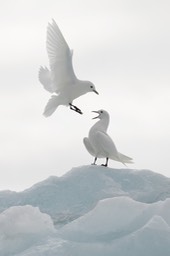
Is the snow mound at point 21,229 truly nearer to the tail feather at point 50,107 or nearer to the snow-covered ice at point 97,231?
the snow-covered ice at point 97,231

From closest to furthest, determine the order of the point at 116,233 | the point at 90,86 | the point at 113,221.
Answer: the point at 116,233 → the point at 113,221 → the point at 90,86

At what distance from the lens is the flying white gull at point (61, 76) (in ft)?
49.5

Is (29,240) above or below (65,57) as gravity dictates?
below

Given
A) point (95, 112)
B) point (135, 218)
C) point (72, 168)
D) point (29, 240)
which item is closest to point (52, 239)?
point (29, 240)

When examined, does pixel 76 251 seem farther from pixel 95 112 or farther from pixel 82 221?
pixel 95 112

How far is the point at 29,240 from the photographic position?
33.6 feet

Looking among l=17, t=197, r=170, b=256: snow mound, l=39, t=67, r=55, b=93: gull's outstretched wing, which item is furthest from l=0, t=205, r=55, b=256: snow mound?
l=39, t=67, r=55, b=93: gull's outstretched wing

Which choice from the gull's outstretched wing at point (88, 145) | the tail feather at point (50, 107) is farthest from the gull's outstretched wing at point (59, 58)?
the gull's outstretched wing at point (88, 145)

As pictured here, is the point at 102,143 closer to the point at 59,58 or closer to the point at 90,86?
the point at 90,86

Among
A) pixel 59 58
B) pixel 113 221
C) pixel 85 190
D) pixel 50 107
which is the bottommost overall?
pixel 85 190

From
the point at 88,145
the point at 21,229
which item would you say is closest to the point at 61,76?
the point at 88,145

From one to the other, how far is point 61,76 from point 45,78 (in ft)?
4.75

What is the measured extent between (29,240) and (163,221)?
1.61 m

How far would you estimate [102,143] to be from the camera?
44.7 feet
